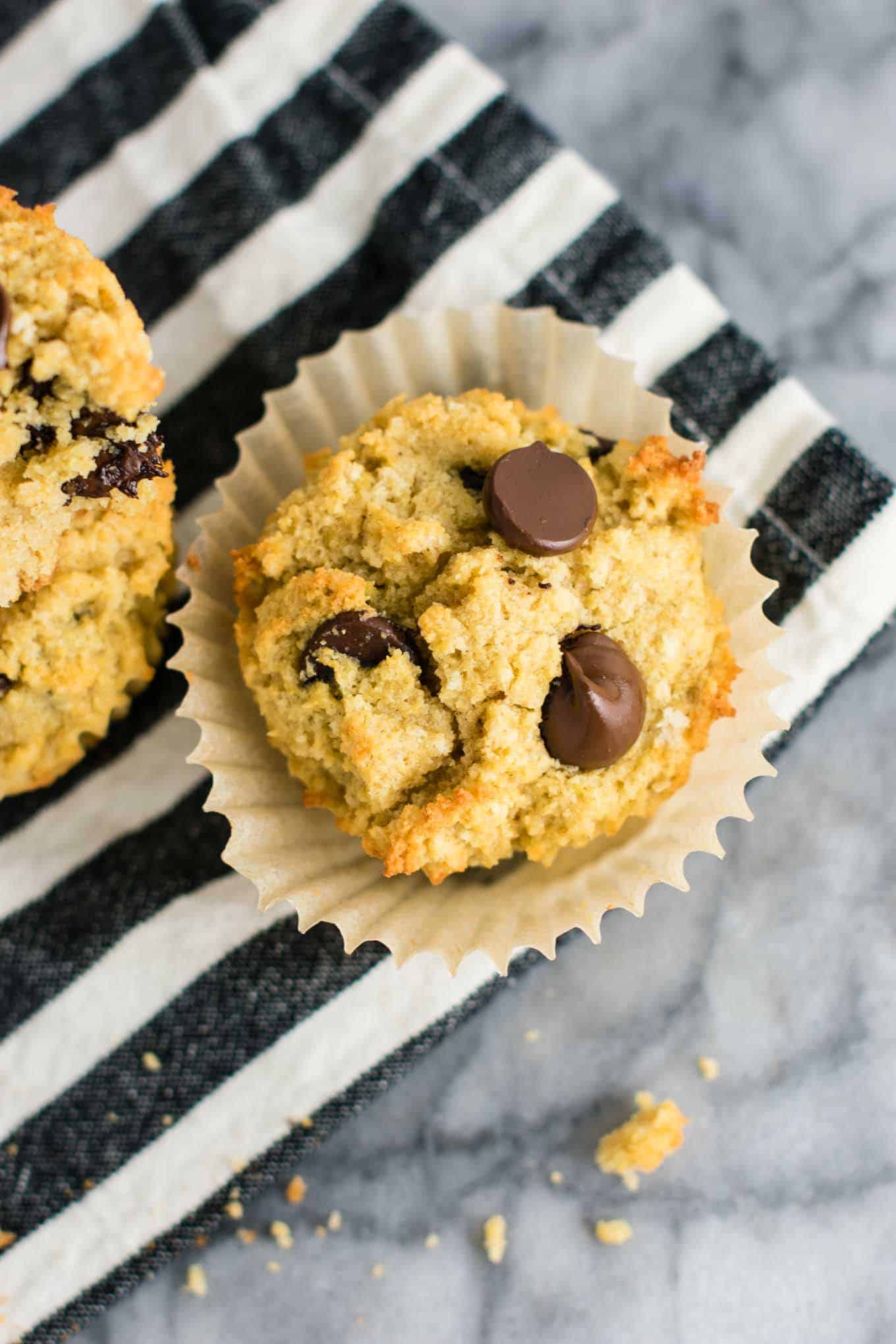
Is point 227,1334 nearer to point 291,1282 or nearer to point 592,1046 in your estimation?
point 291,1282

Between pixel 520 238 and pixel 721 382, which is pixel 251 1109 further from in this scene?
pixel 520 238

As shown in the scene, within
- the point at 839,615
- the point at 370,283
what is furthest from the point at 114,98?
the point at 839,615

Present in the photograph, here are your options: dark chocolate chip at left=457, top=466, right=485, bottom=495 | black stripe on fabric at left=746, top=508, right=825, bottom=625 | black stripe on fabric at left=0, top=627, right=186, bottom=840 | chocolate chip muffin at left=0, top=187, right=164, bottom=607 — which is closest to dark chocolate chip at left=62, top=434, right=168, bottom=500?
chocolate chip muffin at left=0, top=187, right=164, bottom=607

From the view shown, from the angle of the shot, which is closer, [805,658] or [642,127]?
[805,658]

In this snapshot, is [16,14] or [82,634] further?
[16,14]

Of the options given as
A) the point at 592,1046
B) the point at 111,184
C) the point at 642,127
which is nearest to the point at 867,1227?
the point at 592,1046

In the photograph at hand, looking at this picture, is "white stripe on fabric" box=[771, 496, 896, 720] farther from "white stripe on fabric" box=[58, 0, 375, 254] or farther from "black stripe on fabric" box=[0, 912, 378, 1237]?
"white stripe on fabric" box=[58, 0, 375, 254]
